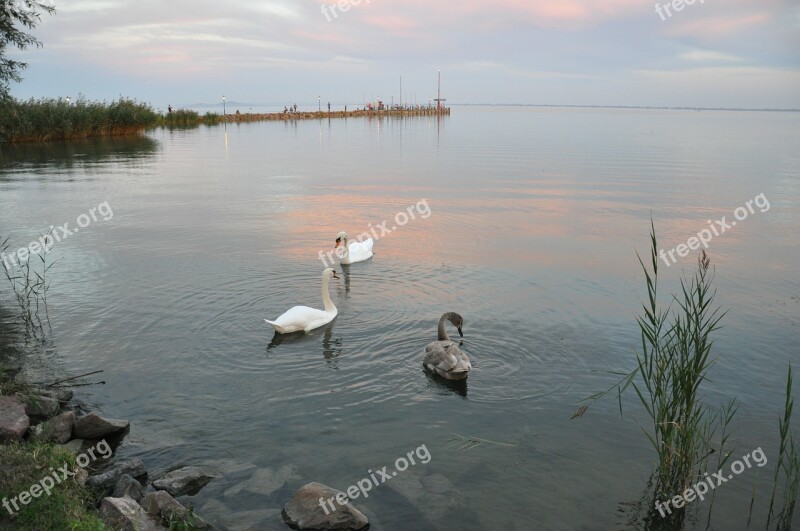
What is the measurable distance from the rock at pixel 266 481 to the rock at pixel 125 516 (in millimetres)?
1026

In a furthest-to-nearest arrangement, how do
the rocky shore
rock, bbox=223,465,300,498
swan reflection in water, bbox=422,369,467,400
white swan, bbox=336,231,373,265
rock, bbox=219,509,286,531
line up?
1. white swan, bbox=336,231,373,265
2. swan reflection in water, bbox=422,369,467,400
3. rock, bbox=223,465,300,498
4. rock, bbox=219,509,286,531
5. the rocky shore

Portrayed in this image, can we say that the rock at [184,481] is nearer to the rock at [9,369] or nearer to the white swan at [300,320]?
the rock at [9,369]

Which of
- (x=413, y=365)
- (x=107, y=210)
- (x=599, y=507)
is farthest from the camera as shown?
(x=107, y=210)

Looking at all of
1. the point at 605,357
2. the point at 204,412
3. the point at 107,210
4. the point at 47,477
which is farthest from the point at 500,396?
the point at 107,210

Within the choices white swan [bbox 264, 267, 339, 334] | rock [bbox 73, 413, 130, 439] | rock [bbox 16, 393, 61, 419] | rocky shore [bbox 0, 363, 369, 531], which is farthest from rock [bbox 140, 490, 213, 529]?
white swan [bbox 264, 267, 339, 334]

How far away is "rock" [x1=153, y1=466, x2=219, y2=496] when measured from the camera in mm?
7004

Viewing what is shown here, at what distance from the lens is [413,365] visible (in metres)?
10.4

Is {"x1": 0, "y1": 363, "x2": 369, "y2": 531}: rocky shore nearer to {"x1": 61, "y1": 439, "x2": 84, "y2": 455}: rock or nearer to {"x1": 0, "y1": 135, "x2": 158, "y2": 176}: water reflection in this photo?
{"x1": 61, "y1": 439, "x2": 84, "y2": 455}: rock

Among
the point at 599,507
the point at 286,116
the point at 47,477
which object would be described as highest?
the point at 286,116

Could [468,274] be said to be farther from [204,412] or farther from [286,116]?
[286,116]

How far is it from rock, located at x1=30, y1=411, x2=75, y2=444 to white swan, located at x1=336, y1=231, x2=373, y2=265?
28.6 ft

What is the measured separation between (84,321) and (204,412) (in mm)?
4674

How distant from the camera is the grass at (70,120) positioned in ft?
163

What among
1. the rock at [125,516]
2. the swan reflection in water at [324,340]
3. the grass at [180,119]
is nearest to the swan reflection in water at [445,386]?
the swan reflection in water at [324,340]
